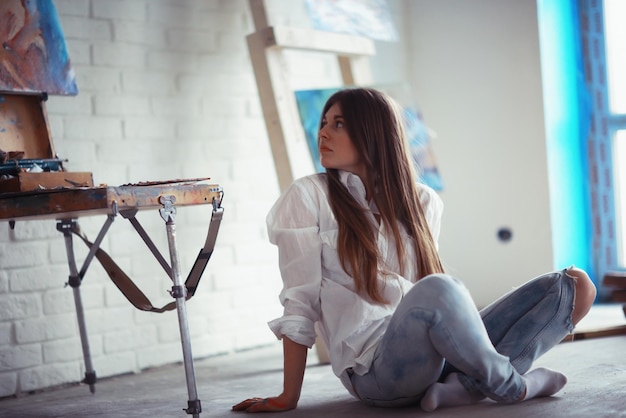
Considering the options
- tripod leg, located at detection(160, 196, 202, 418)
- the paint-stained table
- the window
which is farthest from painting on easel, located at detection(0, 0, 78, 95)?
the window

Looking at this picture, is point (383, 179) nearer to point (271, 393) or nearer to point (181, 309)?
point (181, 309)

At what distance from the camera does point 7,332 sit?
2.91 metres

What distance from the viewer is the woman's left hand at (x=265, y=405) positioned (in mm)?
2212

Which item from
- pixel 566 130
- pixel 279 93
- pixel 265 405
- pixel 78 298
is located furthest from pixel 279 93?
pixel 566 130

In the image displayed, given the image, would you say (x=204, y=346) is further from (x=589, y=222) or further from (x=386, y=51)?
(x=589, y=222)

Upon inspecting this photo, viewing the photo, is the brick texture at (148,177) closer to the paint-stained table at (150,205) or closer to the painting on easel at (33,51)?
the painting on easel at (33,51)

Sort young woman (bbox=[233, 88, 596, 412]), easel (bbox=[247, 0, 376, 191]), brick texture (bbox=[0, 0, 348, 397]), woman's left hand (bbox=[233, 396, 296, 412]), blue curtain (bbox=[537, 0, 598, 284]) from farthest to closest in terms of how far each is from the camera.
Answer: blue curtain (bbox=[537, 0, 598, 284])
easel (bbox=[247, 0, 376, 191])
brick texture (bbox=[0, 0, 348, 397])
woman's left hand (bbox=[233, 396, 296, 412])
young woman (bbox=[233, 88, 596, 412])

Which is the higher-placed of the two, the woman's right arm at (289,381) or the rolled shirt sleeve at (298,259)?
the rolled shirt sleeve at (298,259)

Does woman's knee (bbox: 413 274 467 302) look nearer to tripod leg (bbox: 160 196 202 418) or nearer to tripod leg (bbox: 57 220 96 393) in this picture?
tripod leg (bbox: 160 196 202 418)

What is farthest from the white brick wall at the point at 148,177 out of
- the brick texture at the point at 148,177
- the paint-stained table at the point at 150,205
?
the paint-stained table at the point at 150,205

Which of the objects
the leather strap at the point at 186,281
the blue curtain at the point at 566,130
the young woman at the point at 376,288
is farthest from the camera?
the blue curtain at the point at 566,130

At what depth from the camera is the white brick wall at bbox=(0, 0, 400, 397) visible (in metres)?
3.01

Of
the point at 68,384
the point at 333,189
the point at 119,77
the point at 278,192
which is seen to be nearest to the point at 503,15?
the point at 278,192

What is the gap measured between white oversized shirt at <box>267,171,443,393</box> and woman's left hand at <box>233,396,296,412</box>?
16cm
